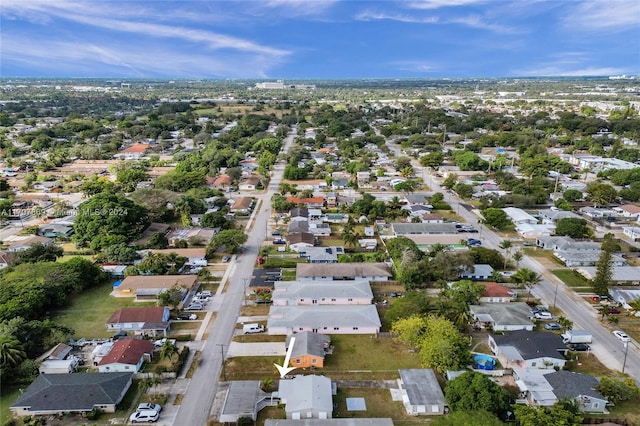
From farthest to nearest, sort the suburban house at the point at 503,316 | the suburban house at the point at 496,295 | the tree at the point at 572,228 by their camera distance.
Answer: the tree at the point at 572,228 → the suburban house at the point at 496,295 → the suburban house at the point at 503,316

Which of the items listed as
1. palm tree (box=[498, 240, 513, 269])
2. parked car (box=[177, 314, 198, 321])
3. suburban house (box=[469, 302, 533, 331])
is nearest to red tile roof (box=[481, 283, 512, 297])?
suburban house (box=[469, 302, 533, 331])

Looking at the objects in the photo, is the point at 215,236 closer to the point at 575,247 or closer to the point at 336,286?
the point at 336,286

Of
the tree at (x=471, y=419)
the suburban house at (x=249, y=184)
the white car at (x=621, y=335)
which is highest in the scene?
the suburban house at (x=249, y=184)

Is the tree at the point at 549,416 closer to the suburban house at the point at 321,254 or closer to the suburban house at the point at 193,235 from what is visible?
the suburban house at the point at 321,254

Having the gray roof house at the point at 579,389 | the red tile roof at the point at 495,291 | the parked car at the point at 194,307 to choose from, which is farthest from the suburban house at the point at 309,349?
the red tile roof at the point at 495,291

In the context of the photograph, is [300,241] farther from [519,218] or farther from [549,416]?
[549,416]

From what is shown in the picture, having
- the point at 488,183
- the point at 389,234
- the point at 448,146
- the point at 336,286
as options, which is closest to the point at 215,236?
the point at 336,286

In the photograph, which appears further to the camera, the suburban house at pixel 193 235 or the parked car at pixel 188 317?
the suburban house at pixel 193 235
